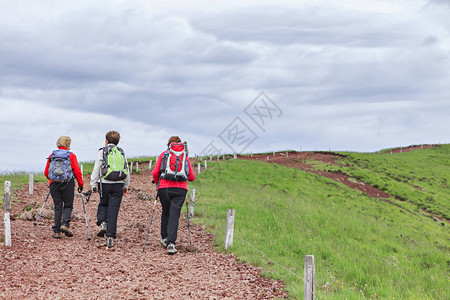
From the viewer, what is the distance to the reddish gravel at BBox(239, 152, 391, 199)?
36222 mm

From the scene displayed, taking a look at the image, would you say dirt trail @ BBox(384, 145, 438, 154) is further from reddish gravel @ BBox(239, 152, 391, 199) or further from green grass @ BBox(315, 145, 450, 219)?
reddish gravel @ BBox(239, 152, 391, 199)

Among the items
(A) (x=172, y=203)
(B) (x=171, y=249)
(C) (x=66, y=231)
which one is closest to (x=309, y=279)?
(A) (x=172, y=203)

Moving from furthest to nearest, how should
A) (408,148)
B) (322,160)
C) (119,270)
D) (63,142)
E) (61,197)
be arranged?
(408,148) < (322,160) < (61,197) < (63,142) < (119,270)

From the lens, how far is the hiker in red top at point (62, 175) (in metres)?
10.6

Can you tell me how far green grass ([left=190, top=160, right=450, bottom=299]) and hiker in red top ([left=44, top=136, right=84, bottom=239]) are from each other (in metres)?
4.11

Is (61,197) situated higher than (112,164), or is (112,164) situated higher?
(112,164)

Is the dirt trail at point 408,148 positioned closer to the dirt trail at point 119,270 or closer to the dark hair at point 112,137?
the dirt trail at point 119,270

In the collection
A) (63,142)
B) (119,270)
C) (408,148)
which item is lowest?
(119,270)

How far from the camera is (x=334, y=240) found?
1552cm

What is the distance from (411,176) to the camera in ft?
147

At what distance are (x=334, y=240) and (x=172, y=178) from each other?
8464mm

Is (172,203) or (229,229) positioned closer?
(172,203)

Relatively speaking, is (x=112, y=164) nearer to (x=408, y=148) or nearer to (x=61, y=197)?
(x=61, y=197)

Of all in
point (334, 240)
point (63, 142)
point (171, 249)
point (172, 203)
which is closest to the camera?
point (172, 203)
